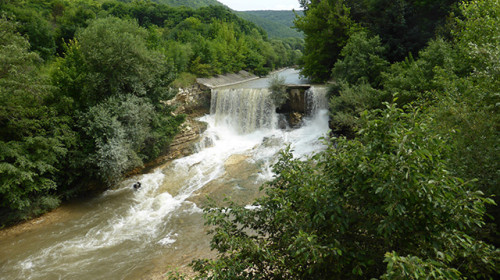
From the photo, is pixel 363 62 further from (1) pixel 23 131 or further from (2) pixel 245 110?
(1) pixel 23 131

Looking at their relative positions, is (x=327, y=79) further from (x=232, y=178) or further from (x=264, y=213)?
(x=264, y=213)

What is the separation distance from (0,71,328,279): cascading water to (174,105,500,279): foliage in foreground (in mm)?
1075

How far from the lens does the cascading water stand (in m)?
7.35

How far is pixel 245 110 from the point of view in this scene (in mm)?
17594

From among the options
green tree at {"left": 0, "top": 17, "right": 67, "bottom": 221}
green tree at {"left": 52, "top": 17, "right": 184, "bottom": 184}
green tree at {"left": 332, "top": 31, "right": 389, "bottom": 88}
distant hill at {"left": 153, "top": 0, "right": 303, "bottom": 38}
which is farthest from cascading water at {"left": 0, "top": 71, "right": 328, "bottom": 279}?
distant hill at {"left": 153, "top": 0, "right": 303, "bottom": 38}

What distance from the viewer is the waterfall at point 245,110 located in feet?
56.0

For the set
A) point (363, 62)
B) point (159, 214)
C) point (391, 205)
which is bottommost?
point (159, 214)

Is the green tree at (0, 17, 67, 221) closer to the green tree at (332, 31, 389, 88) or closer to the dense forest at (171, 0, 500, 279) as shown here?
the dense forest at (171, 0, 500, 279)

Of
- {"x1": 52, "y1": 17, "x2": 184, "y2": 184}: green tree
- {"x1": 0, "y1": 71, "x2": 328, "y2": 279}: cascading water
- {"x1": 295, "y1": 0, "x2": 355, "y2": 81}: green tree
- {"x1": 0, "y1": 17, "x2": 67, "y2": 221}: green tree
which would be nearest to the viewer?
{"x1": 0, "y1": 71, "x2": 328, "y2": 279}: cascading water

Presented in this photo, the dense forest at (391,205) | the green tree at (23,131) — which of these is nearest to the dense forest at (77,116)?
the green tree at (23,131)

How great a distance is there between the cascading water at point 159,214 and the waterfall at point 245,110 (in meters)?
0.07

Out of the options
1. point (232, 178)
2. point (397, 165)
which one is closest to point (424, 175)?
point (397, 165)

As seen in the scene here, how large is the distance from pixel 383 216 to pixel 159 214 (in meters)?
9.00

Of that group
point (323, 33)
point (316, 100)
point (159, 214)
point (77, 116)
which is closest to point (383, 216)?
point (159, 214)
